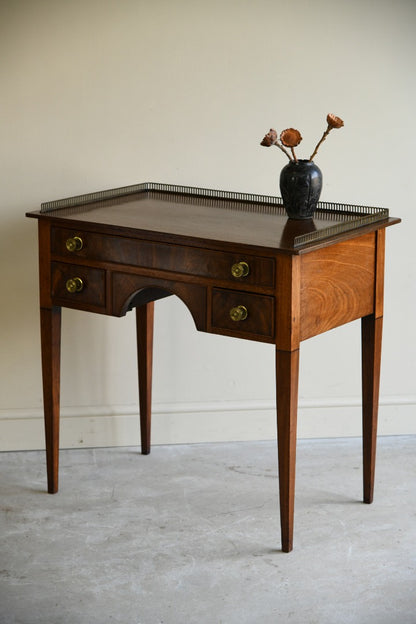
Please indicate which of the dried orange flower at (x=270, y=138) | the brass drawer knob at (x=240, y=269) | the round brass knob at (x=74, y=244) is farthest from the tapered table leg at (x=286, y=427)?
the round brass knob at (x=74, y=244)

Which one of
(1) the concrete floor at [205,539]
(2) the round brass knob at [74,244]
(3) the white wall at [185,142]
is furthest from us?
(3) the white wall at [185,142]

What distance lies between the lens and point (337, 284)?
2.92 meters

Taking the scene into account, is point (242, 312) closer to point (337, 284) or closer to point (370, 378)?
point (337, 284)

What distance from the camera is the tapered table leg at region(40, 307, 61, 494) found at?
323 centimetres

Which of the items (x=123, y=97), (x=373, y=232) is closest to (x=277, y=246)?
(x=373, y=232)

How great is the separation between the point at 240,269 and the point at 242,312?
12 cm

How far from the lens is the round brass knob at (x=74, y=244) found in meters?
3.09

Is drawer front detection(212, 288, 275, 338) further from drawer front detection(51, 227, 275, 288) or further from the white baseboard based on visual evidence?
the white baseboard

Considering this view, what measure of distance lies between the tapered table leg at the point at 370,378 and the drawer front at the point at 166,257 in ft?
1.76

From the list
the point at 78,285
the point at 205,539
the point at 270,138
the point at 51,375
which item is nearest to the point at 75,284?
the point at 78,285

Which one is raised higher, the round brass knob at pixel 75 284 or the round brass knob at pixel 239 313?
the round brass knob at pixel 75 284

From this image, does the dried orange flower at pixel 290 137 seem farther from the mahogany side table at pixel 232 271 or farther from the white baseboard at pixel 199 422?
the white baseboard at pixel 199 422

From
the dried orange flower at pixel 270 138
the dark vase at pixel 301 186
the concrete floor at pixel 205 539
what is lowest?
the concrete floor at pixel 205 539

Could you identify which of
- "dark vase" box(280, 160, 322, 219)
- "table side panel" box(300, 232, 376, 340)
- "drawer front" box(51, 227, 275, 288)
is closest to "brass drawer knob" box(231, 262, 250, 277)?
"drawer front" box(51, 227, 275, 288)
